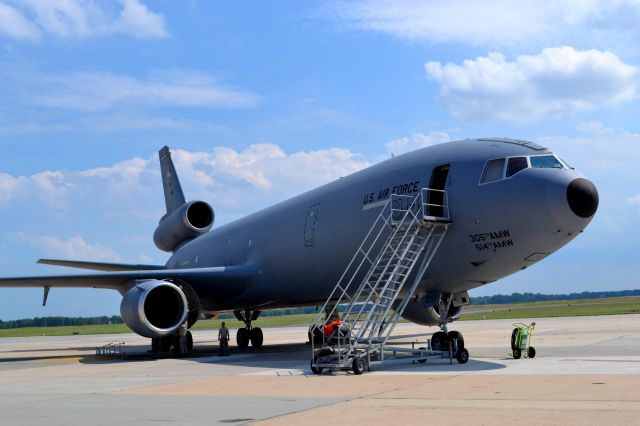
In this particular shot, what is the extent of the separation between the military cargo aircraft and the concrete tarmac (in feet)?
7.77

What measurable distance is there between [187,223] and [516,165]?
20.8 m

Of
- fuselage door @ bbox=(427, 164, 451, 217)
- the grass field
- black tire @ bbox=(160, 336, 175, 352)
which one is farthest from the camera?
the grass field

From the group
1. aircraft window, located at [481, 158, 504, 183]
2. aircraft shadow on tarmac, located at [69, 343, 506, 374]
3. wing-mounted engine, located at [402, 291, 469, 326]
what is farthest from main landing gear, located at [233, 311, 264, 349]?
aircraft window, located at [481, 158, 504, 183]

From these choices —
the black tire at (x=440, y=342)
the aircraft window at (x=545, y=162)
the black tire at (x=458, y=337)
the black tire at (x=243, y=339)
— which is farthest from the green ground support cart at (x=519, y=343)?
the black tire at (x=243, y=339)

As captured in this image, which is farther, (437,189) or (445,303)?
(445,303)

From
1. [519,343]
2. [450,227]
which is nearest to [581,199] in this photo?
[450,227]

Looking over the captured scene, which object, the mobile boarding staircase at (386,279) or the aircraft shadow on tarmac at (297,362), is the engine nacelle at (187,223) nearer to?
the aircraft shadow on tarmac at (297,362)

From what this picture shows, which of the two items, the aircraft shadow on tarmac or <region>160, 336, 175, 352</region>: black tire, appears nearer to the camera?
the aircraft shadow on tarmac

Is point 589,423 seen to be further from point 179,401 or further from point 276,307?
point 276,307

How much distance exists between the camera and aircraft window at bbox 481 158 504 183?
16938 millimetres

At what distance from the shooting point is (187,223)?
34.7 m

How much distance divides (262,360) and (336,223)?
4.37 m

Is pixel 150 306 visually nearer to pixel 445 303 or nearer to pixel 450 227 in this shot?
pixel 445 303

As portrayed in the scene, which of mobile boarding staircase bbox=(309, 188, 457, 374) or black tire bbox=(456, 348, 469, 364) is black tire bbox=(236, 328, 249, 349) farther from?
black tire bbox=(456, 348, 469, 364)
